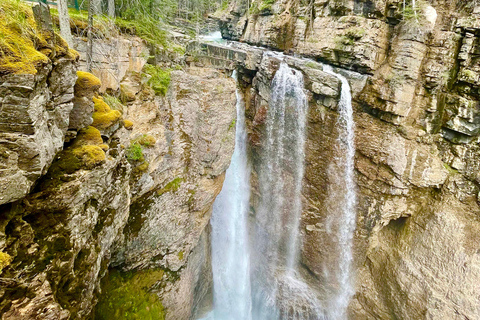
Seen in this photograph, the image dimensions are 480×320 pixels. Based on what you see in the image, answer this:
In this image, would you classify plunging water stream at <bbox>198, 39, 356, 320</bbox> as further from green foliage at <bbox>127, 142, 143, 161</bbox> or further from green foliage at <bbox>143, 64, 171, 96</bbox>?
green foliage at <bbox>127, 142, 143, 161</bbox>

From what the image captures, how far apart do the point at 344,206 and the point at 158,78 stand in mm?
11197

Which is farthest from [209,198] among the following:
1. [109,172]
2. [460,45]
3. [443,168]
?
[460,45]

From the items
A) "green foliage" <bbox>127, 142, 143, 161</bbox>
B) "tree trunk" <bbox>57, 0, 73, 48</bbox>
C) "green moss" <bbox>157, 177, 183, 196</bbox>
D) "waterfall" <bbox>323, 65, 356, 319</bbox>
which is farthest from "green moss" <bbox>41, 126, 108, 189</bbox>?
"waterfall" <bbox>323, 65, 356, 319</bbox>

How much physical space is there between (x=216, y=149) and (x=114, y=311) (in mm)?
6720

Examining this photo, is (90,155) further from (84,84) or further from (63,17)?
(63,17)

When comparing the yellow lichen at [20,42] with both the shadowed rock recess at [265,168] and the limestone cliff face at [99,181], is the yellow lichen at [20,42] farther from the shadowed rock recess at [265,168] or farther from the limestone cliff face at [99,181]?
the limestone cliff face at [99,181]

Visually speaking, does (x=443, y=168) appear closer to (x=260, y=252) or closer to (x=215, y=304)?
(x=260, y=252)

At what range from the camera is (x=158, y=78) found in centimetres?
984

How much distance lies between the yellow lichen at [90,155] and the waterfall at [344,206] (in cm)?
1163

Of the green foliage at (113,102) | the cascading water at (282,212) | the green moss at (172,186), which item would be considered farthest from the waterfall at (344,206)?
the green foliage at (113,102)

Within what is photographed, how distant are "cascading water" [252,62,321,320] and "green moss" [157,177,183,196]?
6.53 metres

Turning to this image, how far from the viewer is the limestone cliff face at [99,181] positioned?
11.1ft

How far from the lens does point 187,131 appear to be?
10602 mm

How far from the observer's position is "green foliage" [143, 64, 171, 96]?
9656 mm
